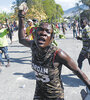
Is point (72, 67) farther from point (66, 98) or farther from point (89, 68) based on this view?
point (89, 68)

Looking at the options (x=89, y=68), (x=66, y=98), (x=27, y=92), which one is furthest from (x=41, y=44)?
(x=89, y=68)

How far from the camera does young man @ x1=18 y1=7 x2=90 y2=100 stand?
6.03 ft

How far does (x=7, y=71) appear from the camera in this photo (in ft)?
21.0

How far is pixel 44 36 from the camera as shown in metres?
1.81

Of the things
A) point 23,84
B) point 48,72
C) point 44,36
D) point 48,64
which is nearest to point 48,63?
point 48,64

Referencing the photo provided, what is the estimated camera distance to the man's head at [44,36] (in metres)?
1.79

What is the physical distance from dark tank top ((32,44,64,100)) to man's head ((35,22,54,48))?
140 millimetres

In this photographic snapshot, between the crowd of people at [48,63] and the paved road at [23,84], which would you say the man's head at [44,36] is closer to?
the crowd of people at [48,63]

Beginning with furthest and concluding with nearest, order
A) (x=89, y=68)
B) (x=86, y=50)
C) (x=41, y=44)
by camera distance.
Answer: (x=89, y=68)
(x=86, y=50)
(x=41, y=44)

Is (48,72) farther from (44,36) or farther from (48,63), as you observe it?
(44,36)

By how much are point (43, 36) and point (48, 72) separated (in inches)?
18.8

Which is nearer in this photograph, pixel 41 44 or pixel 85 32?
pixel 41 44

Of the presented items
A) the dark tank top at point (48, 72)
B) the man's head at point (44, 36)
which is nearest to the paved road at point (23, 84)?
the dark tank top at point (48, 72)

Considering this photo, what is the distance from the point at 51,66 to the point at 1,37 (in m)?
4.95
